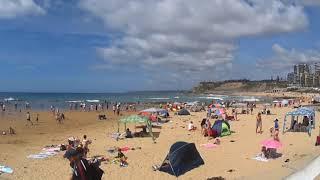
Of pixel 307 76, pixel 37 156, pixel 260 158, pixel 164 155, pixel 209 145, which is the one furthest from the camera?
pixel 307 76

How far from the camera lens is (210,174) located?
15070mm

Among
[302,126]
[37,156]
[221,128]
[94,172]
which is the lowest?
[37,156]

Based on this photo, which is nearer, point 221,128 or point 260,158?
point 260,158

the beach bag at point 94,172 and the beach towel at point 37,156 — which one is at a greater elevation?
the beach bag at point 94,172

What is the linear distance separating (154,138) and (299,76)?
6924 inches

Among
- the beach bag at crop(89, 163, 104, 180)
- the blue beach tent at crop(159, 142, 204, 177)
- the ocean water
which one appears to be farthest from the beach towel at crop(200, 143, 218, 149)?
the ocean water

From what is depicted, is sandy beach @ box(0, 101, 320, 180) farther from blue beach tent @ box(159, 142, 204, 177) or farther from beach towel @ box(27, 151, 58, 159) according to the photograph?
beach towel @ box(27, 151, 58, 159)

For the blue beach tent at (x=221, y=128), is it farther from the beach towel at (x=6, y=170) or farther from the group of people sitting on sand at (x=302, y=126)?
the beach towel at (x=6, y=170)

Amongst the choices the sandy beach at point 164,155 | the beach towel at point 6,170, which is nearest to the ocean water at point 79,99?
the sandy beach at point 164,155

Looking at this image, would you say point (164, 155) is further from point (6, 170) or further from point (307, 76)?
point (307, 76)

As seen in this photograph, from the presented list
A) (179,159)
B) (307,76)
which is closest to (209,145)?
(179,159)

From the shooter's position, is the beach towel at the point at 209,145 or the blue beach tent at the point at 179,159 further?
the beach towel at the point at 209,145

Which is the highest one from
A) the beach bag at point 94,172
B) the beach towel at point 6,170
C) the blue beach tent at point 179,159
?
the beach bag at point 94,172

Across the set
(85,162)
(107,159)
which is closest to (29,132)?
(107,159)
